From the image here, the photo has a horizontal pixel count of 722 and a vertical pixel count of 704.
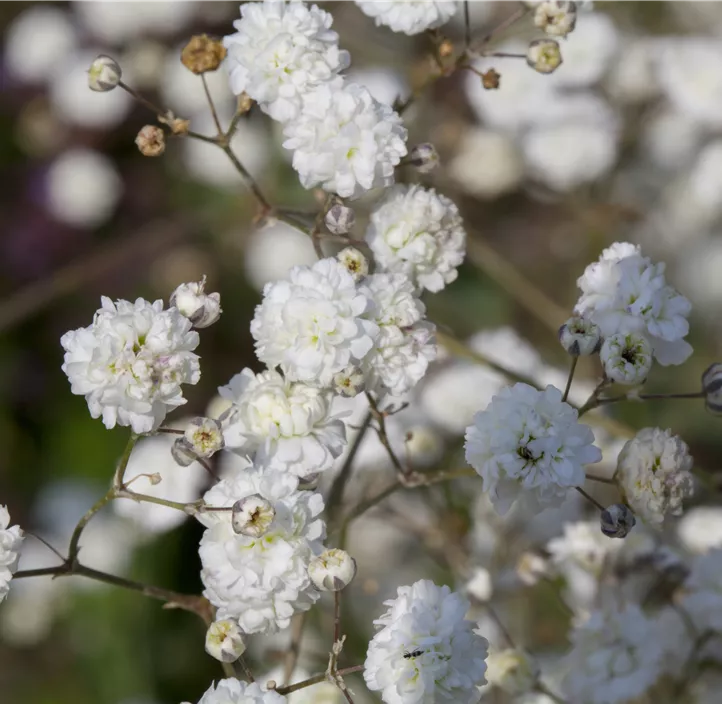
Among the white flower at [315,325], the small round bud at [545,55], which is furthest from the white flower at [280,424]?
the small round bud at [545,55]

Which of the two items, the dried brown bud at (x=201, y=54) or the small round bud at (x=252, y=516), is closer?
the small round bud at (x=252, y=516)

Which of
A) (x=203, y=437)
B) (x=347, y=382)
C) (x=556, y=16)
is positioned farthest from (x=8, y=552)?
(x=556, y=16)

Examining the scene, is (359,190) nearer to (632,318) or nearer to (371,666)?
(632,318)

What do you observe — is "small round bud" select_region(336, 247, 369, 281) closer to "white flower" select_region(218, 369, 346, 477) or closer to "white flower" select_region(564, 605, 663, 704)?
"white flower" select_region(218, 369, 346, 477)

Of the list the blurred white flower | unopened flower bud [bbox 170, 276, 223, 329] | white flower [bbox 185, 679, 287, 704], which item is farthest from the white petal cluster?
the blurred white flower

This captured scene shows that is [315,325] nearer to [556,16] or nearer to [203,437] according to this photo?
[203,437]

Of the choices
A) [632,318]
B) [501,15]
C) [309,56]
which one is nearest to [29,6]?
[501,15]

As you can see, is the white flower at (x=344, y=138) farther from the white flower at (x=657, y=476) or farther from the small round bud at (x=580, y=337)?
the white flower at (x=657, y=476)
